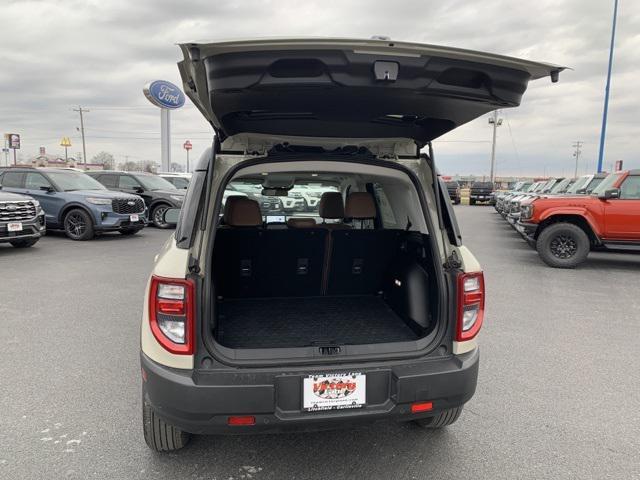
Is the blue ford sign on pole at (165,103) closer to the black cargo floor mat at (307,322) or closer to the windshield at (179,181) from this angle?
the windshield at (179,181)

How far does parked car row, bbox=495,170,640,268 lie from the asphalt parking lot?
2561 millimetres

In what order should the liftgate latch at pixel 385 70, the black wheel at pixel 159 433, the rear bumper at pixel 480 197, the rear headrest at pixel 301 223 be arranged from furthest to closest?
the rear bumper at pixel 480 197 < the rear headrest at pixel 301 223 < the black wheel at pixel 159 433 < the liftgate latch at pixel 385 70

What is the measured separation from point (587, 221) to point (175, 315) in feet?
26.9

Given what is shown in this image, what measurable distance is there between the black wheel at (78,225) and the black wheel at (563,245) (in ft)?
31.4

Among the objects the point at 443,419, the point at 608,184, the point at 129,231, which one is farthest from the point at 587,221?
the point at 129,231

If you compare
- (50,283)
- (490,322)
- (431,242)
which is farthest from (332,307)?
(50,283)

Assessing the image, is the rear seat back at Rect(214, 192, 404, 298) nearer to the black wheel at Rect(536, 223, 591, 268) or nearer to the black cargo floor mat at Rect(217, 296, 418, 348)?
the black cargo floor mat at Rect(217, 296, 418, 348)

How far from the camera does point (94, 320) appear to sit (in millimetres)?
4762

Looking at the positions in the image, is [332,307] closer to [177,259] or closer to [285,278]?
[285,278]

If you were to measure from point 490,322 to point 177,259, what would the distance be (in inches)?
154

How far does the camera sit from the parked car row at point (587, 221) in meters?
7.91

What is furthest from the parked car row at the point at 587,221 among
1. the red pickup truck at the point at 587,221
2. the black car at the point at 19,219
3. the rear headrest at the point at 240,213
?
the black car at the point at 19,219

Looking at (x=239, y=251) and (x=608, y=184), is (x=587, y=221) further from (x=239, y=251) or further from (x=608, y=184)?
(x=239, y=251)

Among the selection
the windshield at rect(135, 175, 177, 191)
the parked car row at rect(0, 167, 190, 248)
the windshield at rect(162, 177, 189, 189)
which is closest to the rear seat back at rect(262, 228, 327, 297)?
the parked car row at rect(0, 167, 190, 248)
